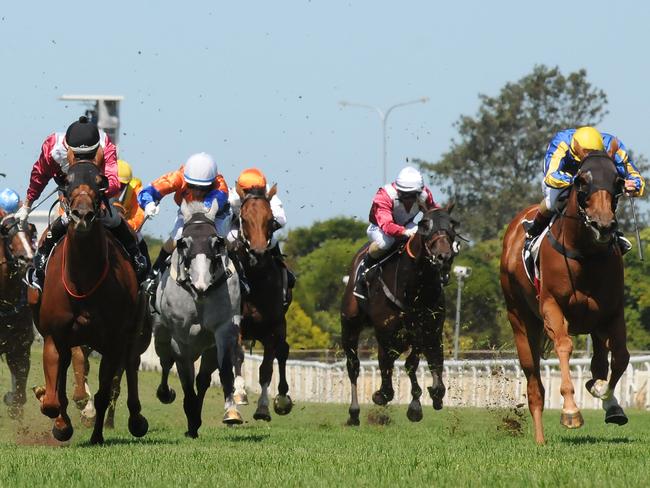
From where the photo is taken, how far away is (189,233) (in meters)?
13.7

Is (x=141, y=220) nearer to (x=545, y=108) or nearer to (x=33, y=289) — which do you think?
(x=33, y=289)

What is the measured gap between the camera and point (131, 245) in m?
13.5

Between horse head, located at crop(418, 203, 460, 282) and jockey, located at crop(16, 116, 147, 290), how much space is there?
3.79 m

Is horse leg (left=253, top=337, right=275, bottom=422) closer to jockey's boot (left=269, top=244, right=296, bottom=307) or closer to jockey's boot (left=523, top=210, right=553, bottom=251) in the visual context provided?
jockey's boot (left=269, top=244, right=296, bottom=307)

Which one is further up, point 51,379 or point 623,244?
point 623,244

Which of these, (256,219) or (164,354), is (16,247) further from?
→ (256,219)

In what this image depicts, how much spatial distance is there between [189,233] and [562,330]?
341cm

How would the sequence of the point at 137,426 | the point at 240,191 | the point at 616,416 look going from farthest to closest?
1. the point at 240,191
2. the point at 137,426
3. the point at 616,416

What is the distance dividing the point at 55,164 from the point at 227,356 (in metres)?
2.16

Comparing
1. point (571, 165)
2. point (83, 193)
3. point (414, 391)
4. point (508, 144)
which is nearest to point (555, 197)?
point (571, 165)

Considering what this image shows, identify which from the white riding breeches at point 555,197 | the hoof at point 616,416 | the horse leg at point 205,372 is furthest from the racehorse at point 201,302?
the hoof at point 616,416

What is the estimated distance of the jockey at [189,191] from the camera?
14461 mm

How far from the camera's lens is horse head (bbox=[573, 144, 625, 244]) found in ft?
38.3

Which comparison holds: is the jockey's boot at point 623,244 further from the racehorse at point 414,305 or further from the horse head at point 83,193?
the horse head at point 83,193
